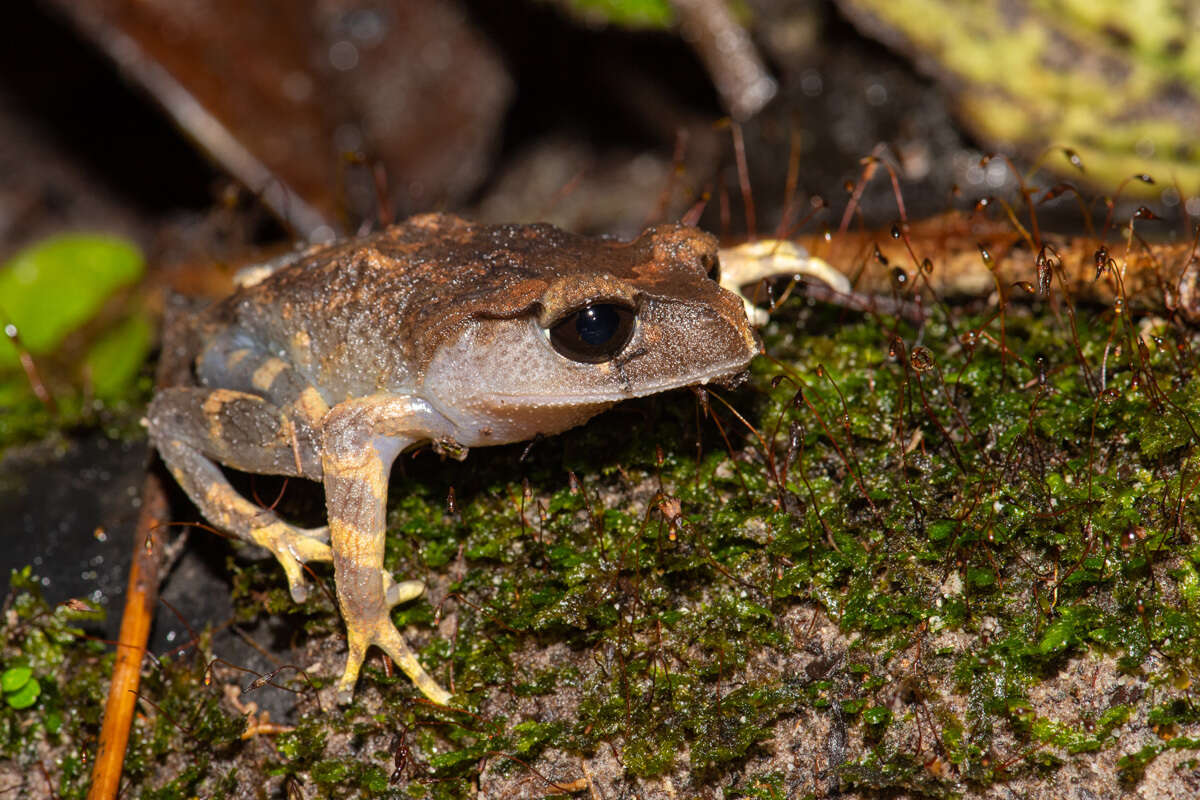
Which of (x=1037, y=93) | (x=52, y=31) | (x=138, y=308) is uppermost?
(x=52, y=31)

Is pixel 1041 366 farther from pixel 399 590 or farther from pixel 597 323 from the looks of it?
pixel 399 590

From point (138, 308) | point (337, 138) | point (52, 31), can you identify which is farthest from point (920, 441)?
point (52, 31)

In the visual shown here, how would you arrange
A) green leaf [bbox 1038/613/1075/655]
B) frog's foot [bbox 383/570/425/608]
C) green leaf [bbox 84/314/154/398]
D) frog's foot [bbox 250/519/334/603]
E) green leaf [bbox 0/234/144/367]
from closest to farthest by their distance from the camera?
green leaf [bbox 1038/613/1075/655] → frog's foot [bbox 383/570/425/608] → frog's foot [bbox 250/519/334/603] → green leaf [bbox 84/314/154/398] → green leaf [bbox 0/234/144/367]

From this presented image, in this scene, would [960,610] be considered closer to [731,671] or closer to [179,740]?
[731,671]

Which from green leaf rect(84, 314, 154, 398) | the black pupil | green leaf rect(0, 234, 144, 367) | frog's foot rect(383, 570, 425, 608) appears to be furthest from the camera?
green leaf rect(0, 234, 144, 367)

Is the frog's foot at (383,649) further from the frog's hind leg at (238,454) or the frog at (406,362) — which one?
the frog's hind leg at (238,454)

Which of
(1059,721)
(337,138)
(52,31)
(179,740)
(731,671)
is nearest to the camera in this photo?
(1059,721)

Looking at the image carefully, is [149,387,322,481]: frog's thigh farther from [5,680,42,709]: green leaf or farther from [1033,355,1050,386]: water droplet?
[1033,355,1050,386]: water droplet

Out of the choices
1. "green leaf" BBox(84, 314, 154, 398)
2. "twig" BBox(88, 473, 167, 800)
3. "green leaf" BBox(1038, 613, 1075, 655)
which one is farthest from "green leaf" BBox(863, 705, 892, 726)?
"green leaf" BBox(84, 314, 154, 398)
